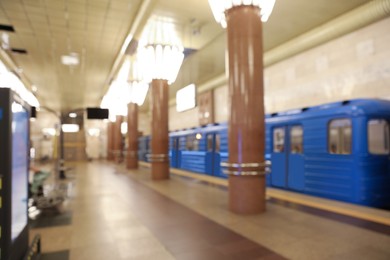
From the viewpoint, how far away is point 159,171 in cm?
1030

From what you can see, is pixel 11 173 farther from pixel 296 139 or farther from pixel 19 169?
pixel 296 139

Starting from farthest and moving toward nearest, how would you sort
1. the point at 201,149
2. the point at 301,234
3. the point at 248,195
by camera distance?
the point at 201,149, the point at 248,195, the point at 301,234

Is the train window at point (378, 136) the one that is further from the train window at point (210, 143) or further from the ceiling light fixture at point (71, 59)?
the ceiling light fixture at point (71, 59)

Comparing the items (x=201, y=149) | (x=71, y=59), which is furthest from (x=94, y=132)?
(x=201, y=149)

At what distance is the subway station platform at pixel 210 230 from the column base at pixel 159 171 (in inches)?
143

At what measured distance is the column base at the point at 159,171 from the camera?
10.3 metres

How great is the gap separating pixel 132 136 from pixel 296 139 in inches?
393

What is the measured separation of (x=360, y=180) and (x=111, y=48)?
937 centimetres

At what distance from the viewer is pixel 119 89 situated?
15039 millimetres

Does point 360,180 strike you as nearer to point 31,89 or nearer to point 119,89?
point 119,89

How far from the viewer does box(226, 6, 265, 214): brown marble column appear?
521cm

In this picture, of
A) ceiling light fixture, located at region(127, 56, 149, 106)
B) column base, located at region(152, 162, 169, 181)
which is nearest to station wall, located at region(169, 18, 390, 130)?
column base, located at region(152, 162, 169, 181)

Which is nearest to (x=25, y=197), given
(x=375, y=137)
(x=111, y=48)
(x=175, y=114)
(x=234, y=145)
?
(x=234, y=145)

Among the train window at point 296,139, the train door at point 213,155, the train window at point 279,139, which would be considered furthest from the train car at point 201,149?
the train window at point 296,139
